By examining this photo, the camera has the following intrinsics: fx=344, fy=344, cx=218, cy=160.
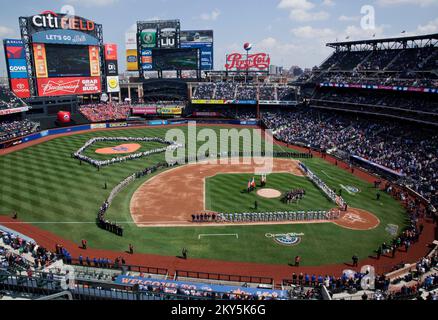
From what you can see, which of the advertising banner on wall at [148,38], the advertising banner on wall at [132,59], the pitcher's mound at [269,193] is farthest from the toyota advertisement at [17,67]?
the pitcher's mound at [269,193]

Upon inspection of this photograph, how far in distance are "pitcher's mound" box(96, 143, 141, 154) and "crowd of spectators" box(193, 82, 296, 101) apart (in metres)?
36.1

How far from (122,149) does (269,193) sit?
97.2 feet

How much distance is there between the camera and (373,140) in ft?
182

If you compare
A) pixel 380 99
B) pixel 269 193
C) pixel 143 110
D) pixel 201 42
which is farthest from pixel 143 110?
pixel 269 193

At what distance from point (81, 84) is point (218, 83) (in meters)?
36.2

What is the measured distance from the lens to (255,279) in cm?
2319

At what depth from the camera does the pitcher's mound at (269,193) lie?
3719 cm

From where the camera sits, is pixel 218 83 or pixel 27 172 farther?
pixel 218 83

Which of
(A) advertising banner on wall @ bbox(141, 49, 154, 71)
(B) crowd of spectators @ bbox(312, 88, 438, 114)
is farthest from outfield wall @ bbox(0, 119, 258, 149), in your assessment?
(A) advertising banner on wall @ bbox(141, 49, 154, 71)

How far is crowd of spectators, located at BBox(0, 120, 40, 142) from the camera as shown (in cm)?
6066

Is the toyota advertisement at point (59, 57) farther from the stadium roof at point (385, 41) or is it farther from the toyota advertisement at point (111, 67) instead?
the stadium roof at point (385, 41)

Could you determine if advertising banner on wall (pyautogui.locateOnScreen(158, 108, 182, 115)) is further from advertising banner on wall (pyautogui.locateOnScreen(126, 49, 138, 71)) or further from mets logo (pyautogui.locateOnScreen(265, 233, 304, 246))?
mets logo (pyautogui.locateOnScreen(265, 233, 304, 246))
